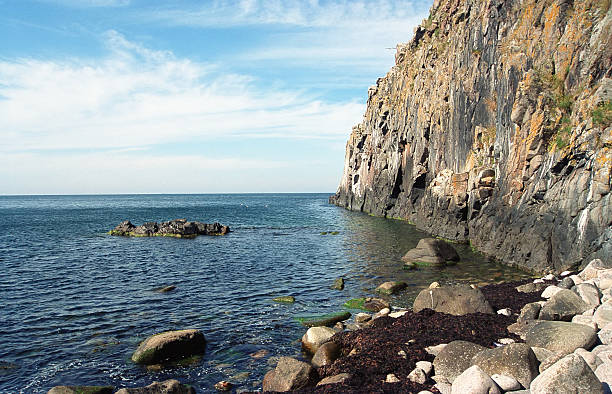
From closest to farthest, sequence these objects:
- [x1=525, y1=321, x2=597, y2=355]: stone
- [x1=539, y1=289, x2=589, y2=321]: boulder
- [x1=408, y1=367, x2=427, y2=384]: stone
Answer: [x1=408, y1=367, x2=427, y2=384]: stone < [x1=525, y1=321, x2=597, y2=355]: stone < [x1=539, y1=289, x2=589, y2=321]: boulder

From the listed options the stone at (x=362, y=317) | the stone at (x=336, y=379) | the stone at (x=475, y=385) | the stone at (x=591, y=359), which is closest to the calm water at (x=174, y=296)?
the stone at (x=362, y=317)

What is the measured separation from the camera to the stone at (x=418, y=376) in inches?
427

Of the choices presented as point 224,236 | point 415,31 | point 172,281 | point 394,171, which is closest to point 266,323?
point 172,281

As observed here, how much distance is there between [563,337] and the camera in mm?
11344

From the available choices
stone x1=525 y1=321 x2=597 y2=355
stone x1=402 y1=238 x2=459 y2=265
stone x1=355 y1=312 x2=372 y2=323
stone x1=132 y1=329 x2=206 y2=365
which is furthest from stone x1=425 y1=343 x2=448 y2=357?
stone x1=402 y1=238 x2=459 y2=265

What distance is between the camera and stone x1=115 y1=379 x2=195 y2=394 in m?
11.6

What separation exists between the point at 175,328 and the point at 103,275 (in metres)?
14.8

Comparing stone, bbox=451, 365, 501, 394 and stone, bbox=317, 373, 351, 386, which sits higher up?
stone, bbox=451, 365, 501, 394

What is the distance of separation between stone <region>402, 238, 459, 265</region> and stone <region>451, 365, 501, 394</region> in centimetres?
2312

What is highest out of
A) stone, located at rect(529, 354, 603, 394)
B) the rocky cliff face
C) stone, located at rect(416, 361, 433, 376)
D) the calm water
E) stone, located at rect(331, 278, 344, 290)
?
the rocky cliff face

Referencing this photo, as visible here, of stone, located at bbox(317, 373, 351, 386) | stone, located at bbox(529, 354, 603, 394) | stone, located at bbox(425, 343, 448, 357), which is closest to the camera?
stone, located at bbox(529, 354, 603, 394)

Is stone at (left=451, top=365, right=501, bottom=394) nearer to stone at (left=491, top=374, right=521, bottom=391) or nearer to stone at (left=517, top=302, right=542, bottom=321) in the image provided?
stone at (left=491, top=374, right=521, bottom=391)

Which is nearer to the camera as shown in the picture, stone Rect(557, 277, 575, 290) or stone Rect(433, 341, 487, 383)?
stone Rect(433, 341, 487, 383)

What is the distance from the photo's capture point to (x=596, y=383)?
812 cm
